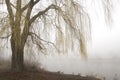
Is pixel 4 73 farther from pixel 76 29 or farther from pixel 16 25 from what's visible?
pixel 76 29

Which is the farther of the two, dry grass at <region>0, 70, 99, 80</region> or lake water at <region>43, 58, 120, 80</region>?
lake water at <region>43, 58, 120, 80</region>

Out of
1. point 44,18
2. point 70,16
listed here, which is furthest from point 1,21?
point 70,16

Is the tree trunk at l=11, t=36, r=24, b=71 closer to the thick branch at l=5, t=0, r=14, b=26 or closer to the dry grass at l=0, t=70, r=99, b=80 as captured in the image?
the dry grass at l=0, t=70, r=99, b=80

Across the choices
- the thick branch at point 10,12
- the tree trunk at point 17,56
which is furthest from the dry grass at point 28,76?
the thick branch at point 10,12

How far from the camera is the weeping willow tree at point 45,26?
1352 cm

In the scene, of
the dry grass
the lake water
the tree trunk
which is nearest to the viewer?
the dry grass

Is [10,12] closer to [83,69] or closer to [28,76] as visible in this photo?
[28,76]

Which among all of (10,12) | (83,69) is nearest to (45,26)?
(10,12)

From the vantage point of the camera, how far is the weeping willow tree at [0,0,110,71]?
1352cm

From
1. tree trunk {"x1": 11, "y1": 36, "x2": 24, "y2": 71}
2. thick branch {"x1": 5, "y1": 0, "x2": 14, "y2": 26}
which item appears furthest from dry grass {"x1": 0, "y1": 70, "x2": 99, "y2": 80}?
thick branch {"x1": 5, "y1": 0, "x2": 14, "y2": 26}

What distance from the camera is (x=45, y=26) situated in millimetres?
14148

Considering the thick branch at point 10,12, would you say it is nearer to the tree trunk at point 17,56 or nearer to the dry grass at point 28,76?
the tree trunk at point 17,56

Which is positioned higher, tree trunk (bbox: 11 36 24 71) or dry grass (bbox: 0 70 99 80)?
tree trunk (bbox: 11 36 24 71)

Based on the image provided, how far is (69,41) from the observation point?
13492 mm
